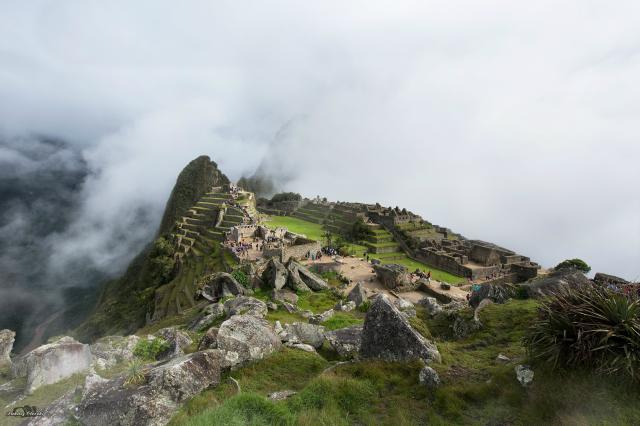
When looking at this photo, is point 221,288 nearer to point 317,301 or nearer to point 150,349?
point 317,301

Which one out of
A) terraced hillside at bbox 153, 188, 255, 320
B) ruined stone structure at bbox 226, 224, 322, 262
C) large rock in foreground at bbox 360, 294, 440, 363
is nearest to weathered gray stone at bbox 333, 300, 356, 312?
large rock in foreground at bbox 360, 294, 440, 363

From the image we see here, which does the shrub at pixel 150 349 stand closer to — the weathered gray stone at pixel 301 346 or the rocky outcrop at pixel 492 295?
the weathered gray stone at pixel 301 346

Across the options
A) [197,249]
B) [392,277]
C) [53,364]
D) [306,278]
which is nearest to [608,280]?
[392,277]

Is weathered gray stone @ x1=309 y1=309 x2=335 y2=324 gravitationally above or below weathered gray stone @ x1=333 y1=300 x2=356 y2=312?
below

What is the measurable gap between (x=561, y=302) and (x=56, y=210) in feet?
477

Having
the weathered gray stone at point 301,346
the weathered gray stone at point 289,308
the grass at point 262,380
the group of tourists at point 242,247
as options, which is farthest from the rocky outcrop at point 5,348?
the group of tourists at point 242,247

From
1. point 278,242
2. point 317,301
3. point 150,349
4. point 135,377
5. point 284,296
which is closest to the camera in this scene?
point 135,377

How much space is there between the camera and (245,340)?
8.51m

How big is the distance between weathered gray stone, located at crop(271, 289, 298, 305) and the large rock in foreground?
10501mm

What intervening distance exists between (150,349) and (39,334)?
6060 centimetres

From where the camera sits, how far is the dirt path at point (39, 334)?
49.3 meters

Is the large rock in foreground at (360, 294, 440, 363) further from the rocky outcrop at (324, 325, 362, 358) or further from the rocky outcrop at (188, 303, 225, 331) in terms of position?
the rocky outcrop at (188, 303, 225, 331)

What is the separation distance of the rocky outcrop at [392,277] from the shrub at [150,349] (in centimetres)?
2042

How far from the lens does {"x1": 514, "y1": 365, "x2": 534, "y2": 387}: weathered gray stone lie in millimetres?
6074
